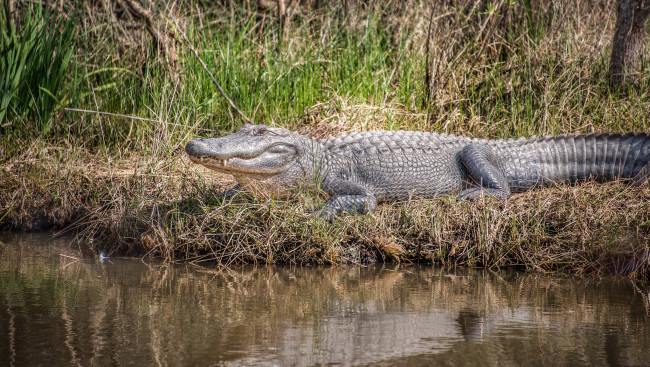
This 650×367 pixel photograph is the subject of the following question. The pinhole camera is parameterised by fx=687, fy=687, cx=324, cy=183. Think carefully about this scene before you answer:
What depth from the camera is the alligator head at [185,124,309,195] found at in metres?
4.90

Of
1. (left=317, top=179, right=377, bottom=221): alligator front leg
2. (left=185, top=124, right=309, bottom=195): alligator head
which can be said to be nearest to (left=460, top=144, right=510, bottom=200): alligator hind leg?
(left=317, top=179, right=377, bottom=221): alligator front leg

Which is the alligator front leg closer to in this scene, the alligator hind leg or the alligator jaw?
→ the alligator jaw

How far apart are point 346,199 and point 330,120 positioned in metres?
2.14

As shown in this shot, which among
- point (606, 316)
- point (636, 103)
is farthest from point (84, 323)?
point (636, 103)

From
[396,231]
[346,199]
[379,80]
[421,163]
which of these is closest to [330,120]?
[379,80]

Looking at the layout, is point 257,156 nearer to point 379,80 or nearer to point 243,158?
point 243,158

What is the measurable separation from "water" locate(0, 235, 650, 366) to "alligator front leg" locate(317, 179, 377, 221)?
68 centimetres

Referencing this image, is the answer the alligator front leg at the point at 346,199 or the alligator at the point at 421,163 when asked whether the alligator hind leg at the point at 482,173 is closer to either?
the alligator at the point at 421,163

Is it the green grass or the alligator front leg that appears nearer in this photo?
the alligator front leg

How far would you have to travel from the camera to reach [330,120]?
712 centimetres

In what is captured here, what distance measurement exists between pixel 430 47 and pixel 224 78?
7.23ft

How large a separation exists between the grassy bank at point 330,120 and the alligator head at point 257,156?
23cm

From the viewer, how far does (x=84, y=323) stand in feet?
9.98

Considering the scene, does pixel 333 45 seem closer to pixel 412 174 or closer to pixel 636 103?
pixel 412 174
